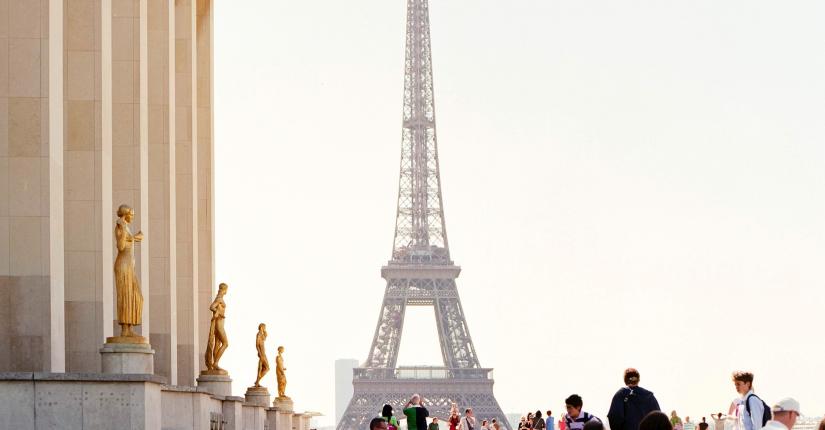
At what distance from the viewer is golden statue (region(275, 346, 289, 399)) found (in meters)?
54.3

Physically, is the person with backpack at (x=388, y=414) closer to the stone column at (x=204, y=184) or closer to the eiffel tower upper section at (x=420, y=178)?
the stone column at (x=204, y=184)

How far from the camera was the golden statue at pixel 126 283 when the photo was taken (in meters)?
25.5

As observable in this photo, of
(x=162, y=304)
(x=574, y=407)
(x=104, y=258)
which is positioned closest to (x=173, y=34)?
(x=162, y=304)

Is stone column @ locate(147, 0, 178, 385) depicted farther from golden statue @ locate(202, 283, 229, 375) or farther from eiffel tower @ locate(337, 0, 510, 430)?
eiffel tower @ locate(337, 0, 510, 430)

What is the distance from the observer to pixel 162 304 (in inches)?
1550

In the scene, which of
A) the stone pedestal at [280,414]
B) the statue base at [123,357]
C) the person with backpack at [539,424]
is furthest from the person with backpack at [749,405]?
the stone pedestal at [280,414]

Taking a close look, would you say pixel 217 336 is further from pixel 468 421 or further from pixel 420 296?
pixel 420 296

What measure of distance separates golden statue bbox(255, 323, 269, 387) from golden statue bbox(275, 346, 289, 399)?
432 centimetres

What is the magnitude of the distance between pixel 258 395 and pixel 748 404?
1164 inches

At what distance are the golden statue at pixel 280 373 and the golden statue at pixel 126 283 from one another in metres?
27.8

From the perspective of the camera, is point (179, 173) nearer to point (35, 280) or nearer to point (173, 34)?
point (173, 34)

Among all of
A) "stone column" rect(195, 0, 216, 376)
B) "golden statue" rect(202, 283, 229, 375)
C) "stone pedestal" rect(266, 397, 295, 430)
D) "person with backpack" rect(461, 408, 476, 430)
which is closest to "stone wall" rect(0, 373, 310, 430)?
"golden statue" rect(202, 283, 229, 375)

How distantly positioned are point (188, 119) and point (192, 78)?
3.63 feet

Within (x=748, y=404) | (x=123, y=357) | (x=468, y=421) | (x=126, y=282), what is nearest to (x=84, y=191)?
(x=126, y=282)
